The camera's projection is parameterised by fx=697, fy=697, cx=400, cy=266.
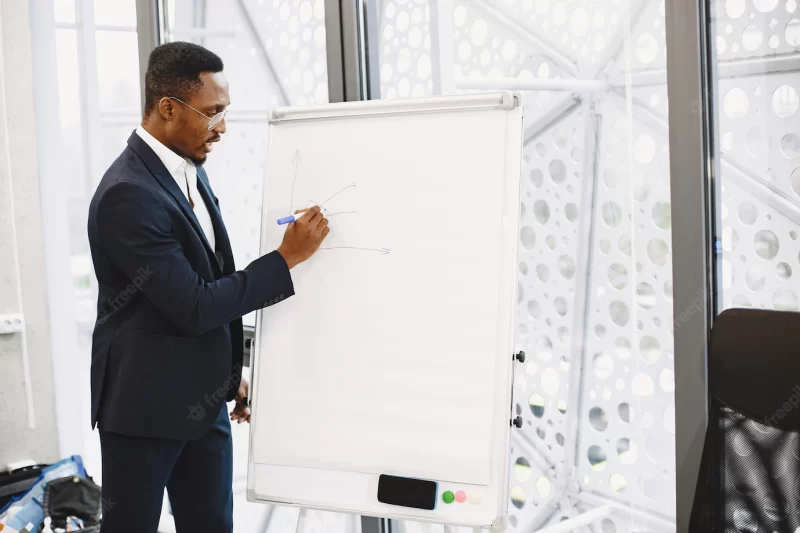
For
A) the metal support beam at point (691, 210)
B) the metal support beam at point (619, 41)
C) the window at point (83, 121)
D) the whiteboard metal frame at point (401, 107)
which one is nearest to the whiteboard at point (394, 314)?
the whiteboard metal frame at point (401, 107)

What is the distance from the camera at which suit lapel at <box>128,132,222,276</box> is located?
5.20 ft

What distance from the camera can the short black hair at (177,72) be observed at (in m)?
1.61

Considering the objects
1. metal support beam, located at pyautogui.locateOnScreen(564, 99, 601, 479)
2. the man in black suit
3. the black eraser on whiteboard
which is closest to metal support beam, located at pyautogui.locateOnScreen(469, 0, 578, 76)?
metal support beam, located at pyautogui.locateOnScreen(564, 99, 601, 479)

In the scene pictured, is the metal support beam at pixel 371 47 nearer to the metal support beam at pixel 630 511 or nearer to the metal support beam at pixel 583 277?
the metal support beam at pixel 583 277

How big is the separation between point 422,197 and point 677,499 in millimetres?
874

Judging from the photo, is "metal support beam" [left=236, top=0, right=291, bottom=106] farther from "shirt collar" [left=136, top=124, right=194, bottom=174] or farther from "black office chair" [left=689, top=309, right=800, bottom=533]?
"black office chair" [left=689, top=309, right=800, bottom=533]

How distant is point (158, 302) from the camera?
59.0 inches

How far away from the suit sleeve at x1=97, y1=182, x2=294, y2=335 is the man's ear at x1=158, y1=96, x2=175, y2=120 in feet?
0.75

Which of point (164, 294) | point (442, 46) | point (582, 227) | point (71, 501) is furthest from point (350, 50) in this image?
point (71, 501)

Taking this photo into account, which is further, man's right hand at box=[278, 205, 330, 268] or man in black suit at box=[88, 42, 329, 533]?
man's right hand at box=[278, 205, 330, 268]

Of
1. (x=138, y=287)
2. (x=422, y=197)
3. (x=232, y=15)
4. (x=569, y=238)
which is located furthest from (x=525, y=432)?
(x=232, y=15)

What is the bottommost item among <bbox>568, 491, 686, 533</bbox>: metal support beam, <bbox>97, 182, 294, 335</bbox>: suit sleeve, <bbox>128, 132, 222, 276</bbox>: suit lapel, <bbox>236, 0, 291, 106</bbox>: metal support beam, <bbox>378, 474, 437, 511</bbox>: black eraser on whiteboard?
<bbox>568, 491, 686, 533</bbox>: metal support beam

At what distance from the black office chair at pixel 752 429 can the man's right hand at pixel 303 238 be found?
855 mm

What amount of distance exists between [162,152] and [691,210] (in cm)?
118
